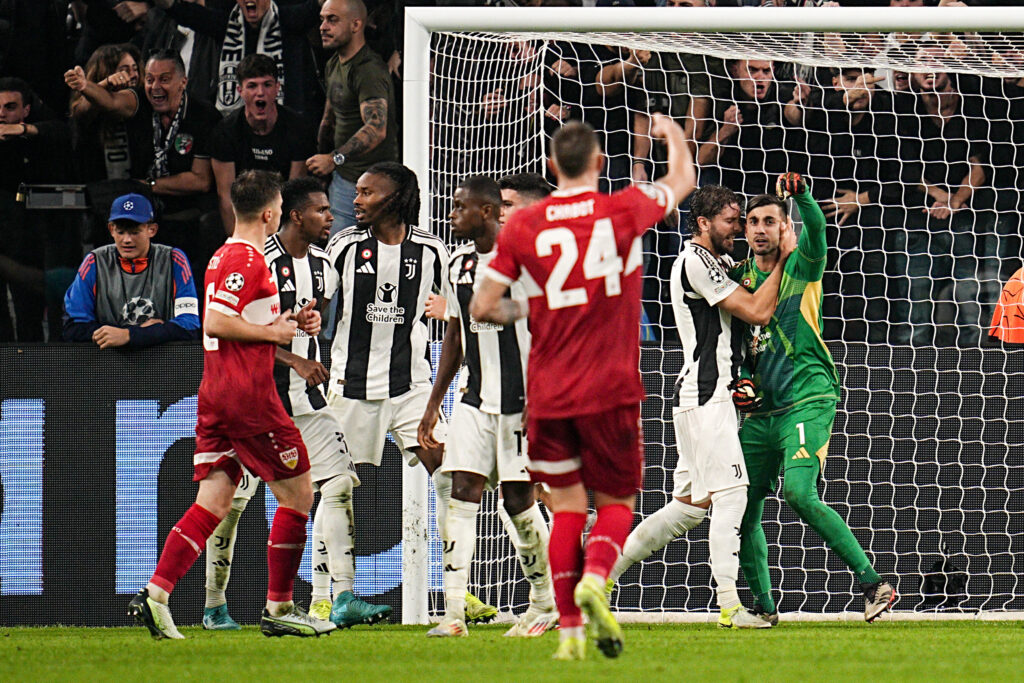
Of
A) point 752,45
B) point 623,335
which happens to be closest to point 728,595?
point 623,335

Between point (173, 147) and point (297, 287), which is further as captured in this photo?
→ point (173, 147)

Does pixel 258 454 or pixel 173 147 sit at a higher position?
pixel 173 147

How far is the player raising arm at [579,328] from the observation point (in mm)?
4992

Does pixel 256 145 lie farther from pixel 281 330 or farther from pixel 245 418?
pixel 245 418

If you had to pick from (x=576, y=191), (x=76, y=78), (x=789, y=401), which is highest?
(x=76, y=78)

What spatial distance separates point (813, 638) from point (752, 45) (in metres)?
3.90

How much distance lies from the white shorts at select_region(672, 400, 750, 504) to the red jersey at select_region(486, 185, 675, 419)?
2030mm

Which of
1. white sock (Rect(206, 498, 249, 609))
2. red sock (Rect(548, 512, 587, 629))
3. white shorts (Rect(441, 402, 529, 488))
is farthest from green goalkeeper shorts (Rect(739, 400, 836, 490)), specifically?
white sock (Rect(206, 498, 249, 609))

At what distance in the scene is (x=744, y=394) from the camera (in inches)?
282

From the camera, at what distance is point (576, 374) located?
16.3 feet

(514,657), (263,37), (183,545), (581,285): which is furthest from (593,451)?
(263,37)

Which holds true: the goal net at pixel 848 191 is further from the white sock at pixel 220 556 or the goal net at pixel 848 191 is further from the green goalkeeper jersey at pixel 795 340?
the white sock at pixel 220 556

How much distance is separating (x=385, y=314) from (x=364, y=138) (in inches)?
81.7

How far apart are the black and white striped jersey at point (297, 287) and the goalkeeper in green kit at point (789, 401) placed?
88.4 inches
